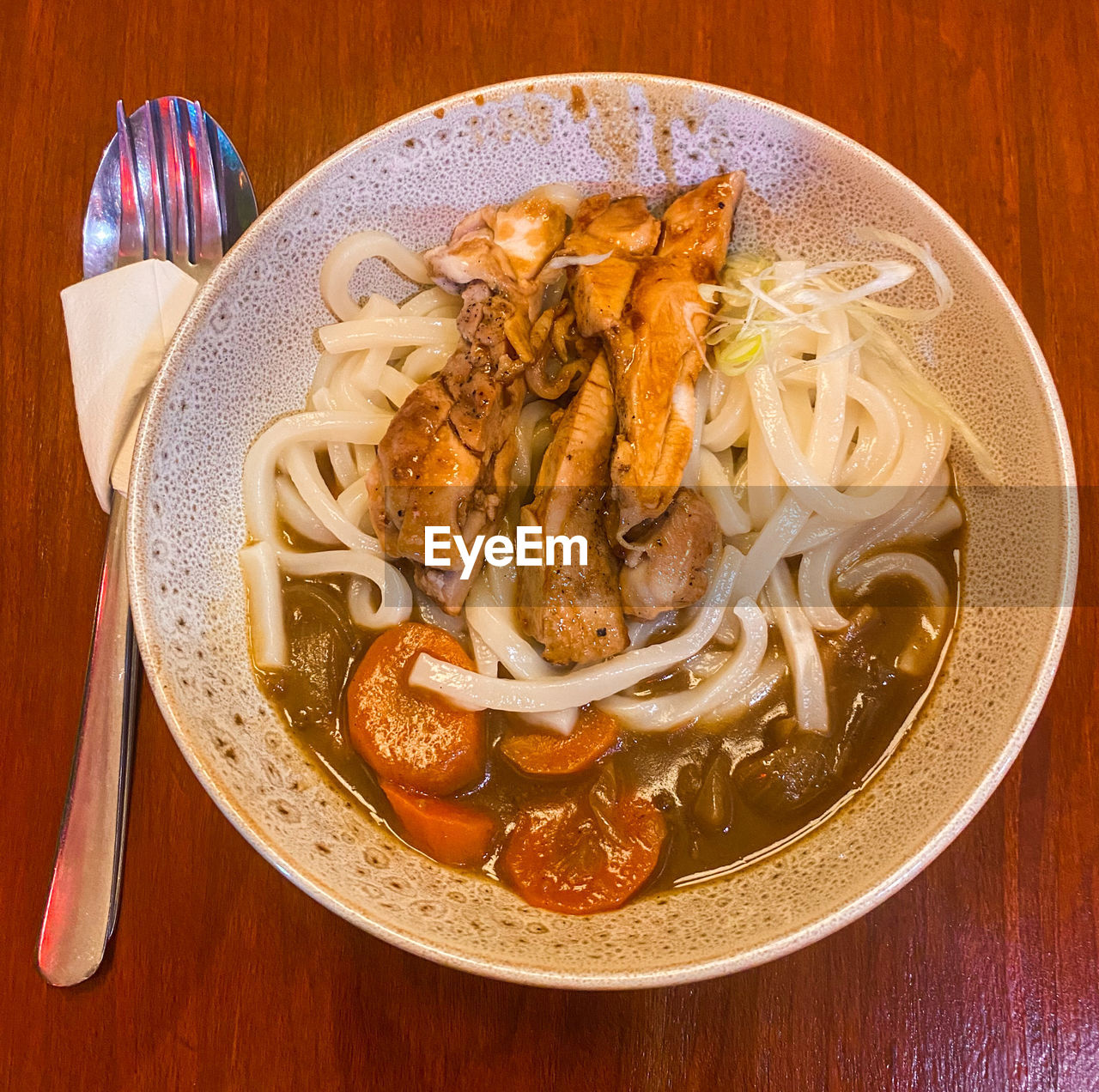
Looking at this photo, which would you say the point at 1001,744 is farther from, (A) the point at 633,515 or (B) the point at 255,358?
(B) the point at 255,358

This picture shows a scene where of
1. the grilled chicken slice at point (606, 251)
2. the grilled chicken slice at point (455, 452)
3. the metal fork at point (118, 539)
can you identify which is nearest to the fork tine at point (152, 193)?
the metal fork at point (118, 539)

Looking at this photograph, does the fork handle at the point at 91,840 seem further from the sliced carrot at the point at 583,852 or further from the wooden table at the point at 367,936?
the sliced carrot at the point at 583,852

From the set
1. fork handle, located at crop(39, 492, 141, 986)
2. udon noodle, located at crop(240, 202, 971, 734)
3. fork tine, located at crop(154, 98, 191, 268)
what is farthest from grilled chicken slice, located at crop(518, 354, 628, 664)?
fork tine, located at crop(154, 98, 191, 268)

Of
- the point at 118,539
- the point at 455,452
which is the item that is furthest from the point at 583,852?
the point at 118,539

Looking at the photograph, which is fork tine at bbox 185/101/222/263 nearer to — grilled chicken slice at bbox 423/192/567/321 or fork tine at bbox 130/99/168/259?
fork tine at bbox 130/99/168/259

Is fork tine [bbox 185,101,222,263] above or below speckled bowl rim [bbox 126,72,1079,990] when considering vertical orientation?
above
